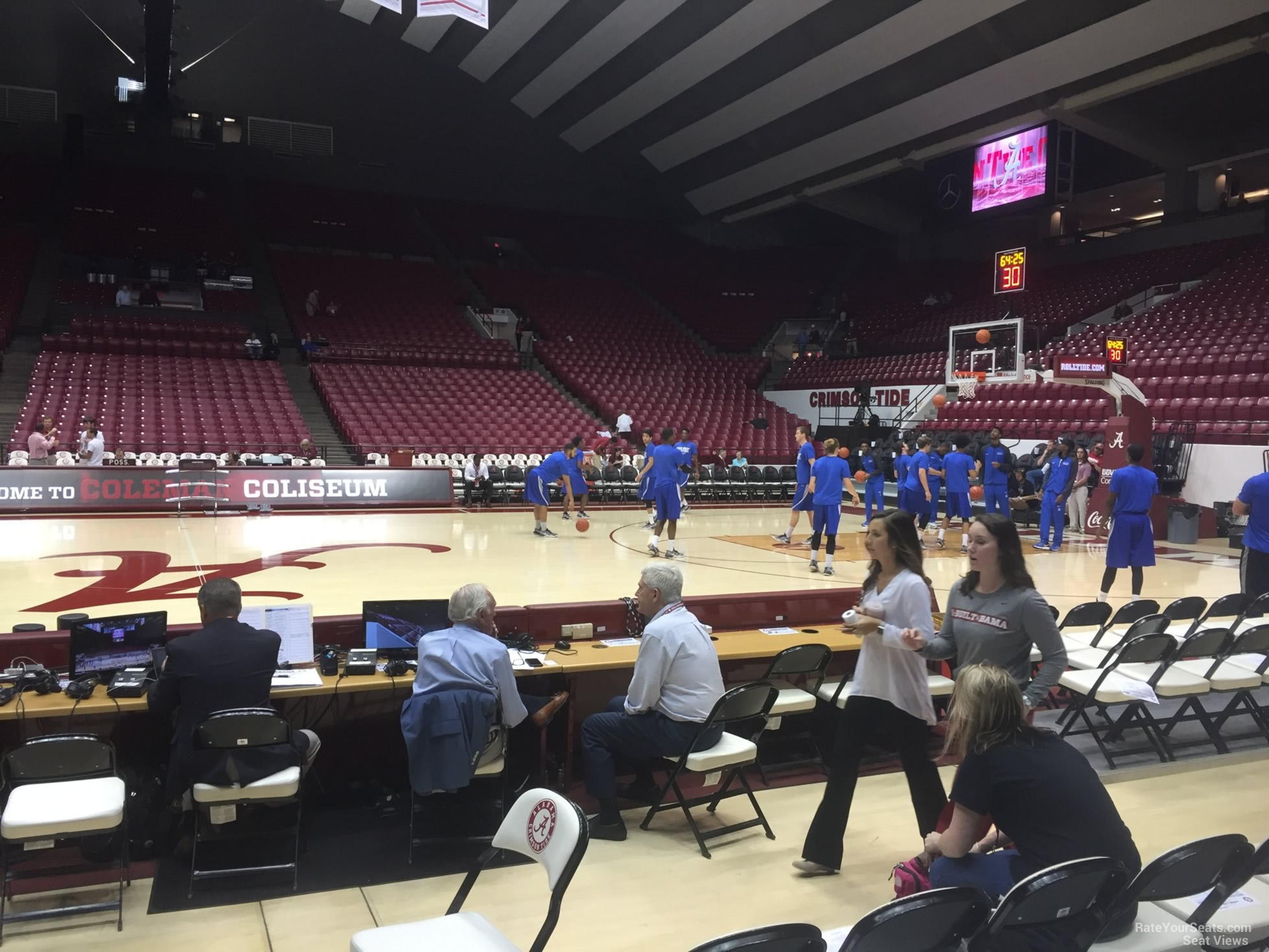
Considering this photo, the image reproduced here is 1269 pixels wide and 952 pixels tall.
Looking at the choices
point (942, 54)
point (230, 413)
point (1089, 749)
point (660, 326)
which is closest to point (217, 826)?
point (1089, 749)

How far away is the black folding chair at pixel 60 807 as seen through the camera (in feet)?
10.5

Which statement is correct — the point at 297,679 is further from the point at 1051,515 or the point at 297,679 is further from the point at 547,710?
the point at 1051,515

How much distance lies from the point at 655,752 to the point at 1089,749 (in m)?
2.74

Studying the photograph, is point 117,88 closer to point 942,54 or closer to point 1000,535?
point 942,54

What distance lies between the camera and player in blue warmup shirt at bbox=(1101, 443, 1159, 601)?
331 inches

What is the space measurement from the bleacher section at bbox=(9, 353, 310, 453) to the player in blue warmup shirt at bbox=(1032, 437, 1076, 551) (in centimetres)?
1273

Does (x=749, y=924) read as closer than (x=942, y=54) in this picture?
Yes

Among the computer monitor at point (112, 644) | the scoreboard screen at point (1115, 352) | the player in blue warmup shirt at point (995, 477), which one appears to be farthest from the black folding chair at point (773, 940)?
the scoreboard screen at point (1115, 352)

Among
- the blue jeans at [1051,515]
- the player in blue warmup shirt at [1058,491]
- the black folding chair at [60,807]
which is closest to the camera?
the black folding chair at [60,807]

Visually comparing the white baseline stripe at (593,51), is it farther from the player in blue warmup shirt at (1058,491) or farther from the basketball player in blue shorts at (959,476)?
the player in blue warmup shirt at (1058,491)

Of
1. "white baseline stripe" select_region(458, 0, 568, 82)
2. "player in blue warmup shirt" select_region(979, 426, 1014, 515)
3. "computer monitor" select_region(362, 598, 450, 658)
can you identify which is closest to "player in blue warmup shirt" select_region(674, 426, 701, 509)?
"player in blue warmup shirt" select_region(979, 426, 1014, 515)

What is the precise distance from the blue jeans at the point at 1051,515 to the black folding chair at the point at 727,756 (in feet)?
32.3

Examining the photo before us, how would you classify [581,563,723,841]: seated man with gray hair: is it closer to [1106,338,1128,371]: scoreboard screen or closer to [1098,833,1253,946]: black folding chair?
[1098,833,1253,946]: black folding chair

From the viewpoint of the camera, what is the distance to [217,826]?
4.05 meters
